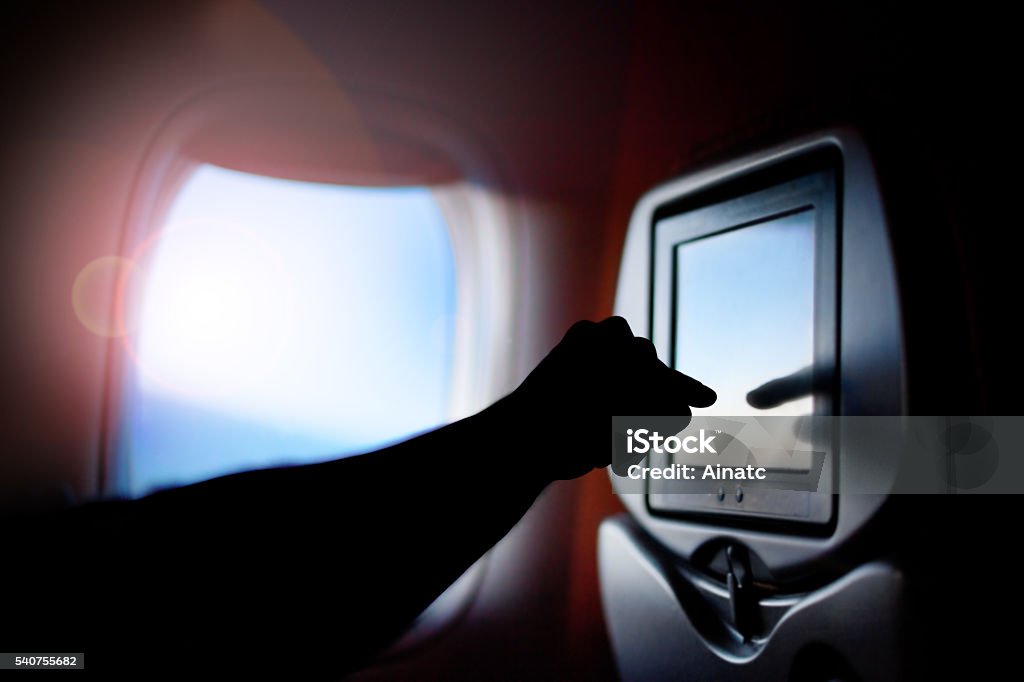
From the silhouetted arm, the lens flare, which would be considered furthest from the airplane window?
the silhouetted arm

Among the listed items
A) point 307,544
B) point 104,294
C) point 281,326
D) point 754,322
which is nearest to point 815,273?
point 754,322

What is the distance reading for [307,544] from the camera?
20.4 inches

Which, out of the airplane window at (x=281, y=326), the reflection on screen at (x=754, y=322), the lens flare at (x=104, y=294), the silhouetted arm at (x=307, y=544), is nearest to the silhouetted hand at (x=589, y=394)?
the silhouetted arm at (x=307, y=544)

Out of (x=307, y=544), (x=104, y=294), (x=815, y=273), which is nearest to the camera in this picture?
(x=307, y=544)

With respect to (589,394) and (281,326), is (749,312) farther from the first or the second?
(281,326)

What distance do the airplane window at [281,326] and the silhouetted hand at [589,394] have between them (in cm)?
81

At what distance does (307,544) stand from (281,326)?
93cm

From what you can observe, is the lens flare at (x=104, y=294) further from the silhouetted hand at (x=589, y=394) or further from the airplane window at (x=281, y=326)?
the silhouetted hand at (x=589, y=394)

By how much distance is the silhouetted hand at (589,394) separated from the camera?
0.58m

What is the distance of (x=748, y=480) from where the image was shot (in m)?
0.74

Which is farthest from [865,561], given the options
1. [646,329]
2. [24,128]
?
[24,128]

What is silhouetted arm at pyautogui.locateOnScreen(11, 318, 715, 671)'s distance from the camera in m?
0.51

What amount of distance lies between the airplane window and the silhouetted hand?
813 millimetres

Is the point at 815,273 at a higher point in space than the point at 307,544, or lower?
higher
